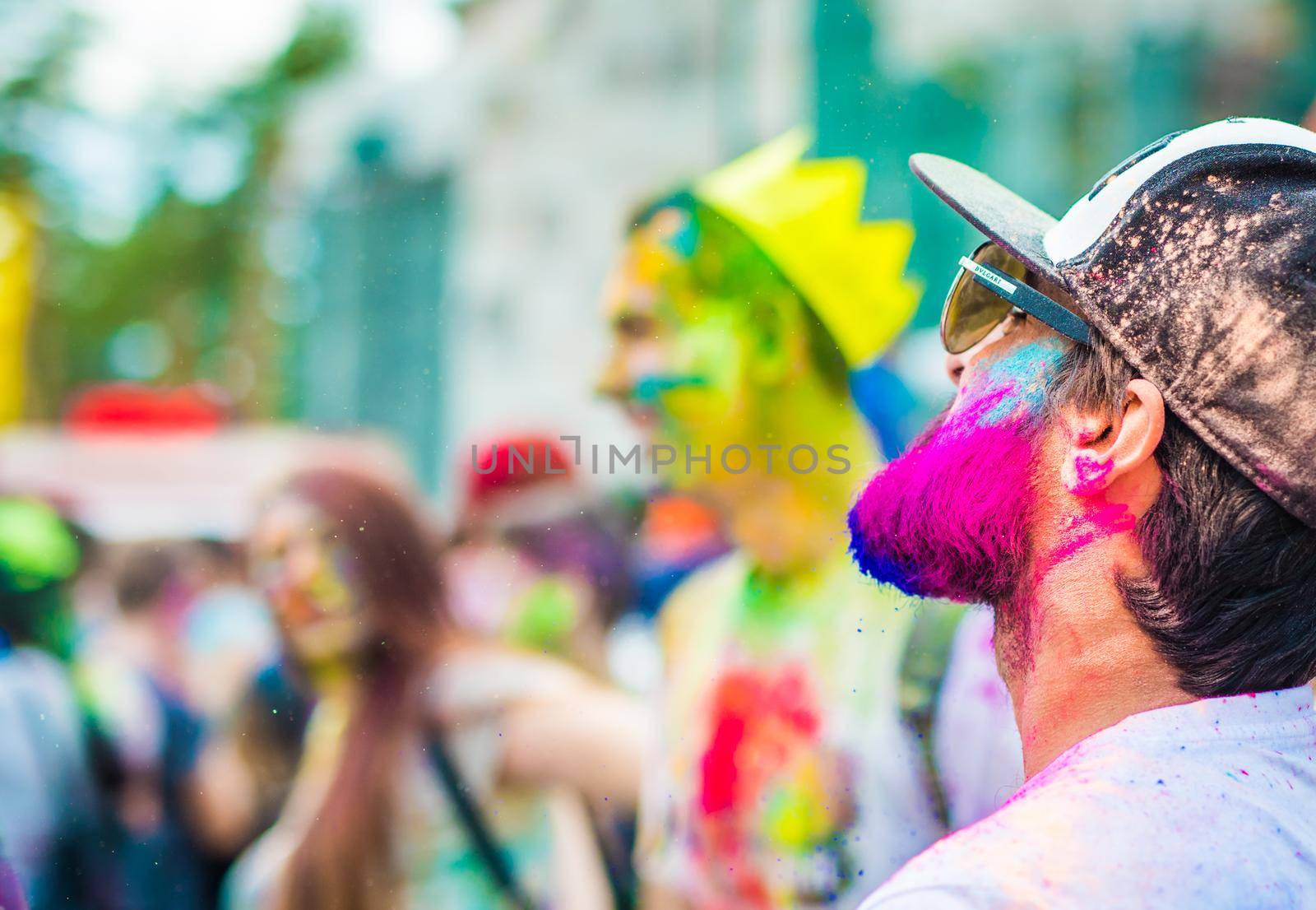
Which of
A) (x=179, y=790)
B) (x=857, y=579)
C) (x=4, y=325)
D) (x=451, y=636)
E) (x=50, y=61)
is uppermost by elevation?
(x=50, y=61)

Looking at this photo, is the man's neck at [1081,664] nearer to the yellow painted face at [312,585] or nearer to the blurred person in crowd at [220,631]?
the yellow painted face at [312,585]

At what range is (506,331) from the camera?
31.1ft

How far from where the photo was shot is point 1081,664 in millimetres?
1065

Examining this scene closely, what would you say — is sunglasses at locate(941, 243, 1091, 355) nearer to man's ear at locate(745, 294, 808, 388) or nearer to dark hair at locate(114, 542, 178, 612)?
man's ear at locate(745, 294, 808, 388)

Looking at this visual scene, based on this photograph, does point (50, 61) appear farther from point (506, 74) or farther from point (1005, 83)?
point (1005, 83)

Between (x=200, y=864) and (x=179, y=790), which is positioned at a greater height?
(x=179, y=790)

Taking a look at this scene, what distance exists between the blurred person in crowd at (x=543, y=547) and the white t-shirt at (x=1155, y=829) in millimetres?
2936

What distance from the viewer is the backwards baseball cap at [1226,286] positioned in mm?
957

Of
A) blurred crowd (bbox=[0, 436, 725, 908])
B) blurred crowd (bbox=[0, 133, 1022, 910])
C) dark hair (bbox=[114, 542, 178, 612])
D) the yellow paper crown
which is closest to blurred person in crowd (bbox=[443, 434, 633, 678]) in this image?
blurred crowd (bbox=[0, 436, 725, 908])

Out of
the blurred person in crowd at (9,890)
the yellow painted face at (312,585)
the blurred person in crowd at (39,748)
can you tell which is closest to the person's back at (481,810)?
the yellow painted face at (312,585)

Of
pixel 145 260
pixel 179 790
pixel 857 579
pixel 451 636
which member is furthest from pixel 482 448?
pixel 145 260

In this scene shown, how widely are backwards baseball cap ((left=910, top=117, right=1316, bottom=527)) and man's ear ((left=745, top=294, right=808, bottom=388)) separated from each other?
3.22ft

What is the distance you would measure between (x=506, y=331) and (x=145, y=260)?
13433 millimetres

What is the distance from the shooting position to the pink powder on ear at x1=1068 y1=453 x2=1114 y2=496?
1.04 meters
